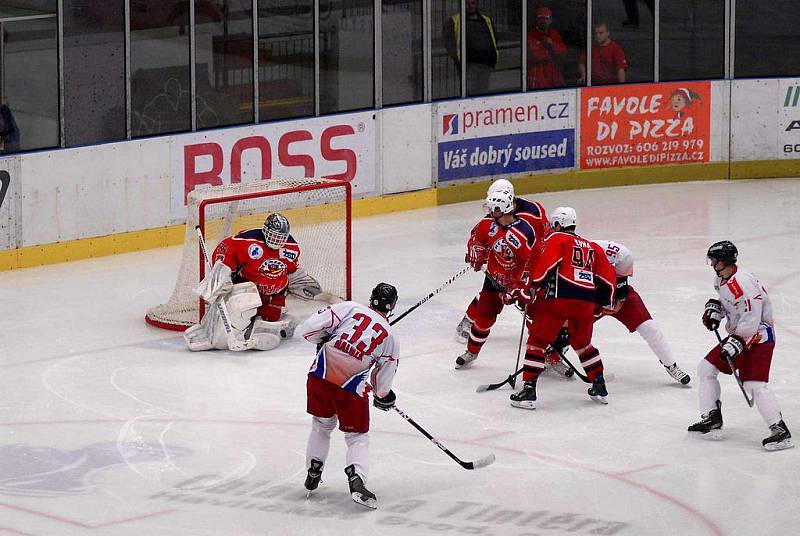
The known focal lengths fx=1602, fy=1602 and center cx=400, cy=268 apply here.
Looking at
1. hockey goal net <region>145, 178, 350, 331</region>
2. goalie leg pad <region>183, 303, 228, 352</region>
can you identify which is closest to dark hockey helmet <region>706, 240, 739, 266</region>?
goalie leg pad <region>183, 303, 228, 352</region>

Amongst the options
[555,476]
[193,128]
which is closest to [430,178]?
[193,128]

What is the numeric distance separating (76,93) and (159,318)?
267cm

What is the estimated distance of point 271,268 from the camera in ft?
33.2

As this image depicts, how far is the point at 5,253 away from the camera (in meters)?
12.2

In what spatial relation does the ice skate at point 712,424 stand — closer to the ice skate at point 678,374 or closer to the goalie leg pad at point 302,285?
the ice skate at point 678,374

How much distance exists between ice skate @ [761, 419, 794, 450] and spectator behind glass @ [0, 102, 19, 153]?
6603 millimetres

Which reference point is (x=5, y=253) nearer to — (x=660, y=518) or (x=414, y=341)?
(x=414, y=341)

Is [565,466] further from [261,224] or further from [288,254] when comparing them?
[261,224]

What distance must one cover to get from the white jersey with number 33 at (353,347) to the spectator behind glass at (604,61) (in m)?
9.38

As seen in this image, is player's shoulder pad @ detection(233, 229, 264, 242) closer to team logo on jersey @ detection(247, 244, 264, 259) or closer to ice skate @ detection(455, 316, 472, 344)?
team logo on jersey @ detection(247, 244, 264, 259)

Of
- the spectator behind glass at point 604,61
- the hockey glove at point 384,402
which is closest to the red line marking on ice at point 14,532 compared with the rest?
the hockey glove at point 384,402

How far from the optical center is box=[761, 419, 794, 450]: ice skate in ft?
26.1

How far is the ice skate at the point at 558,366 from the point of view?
30.7 feet

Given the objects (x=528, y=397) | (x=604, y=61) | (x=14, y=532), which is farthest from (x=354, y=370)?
(x=604, y=61)
